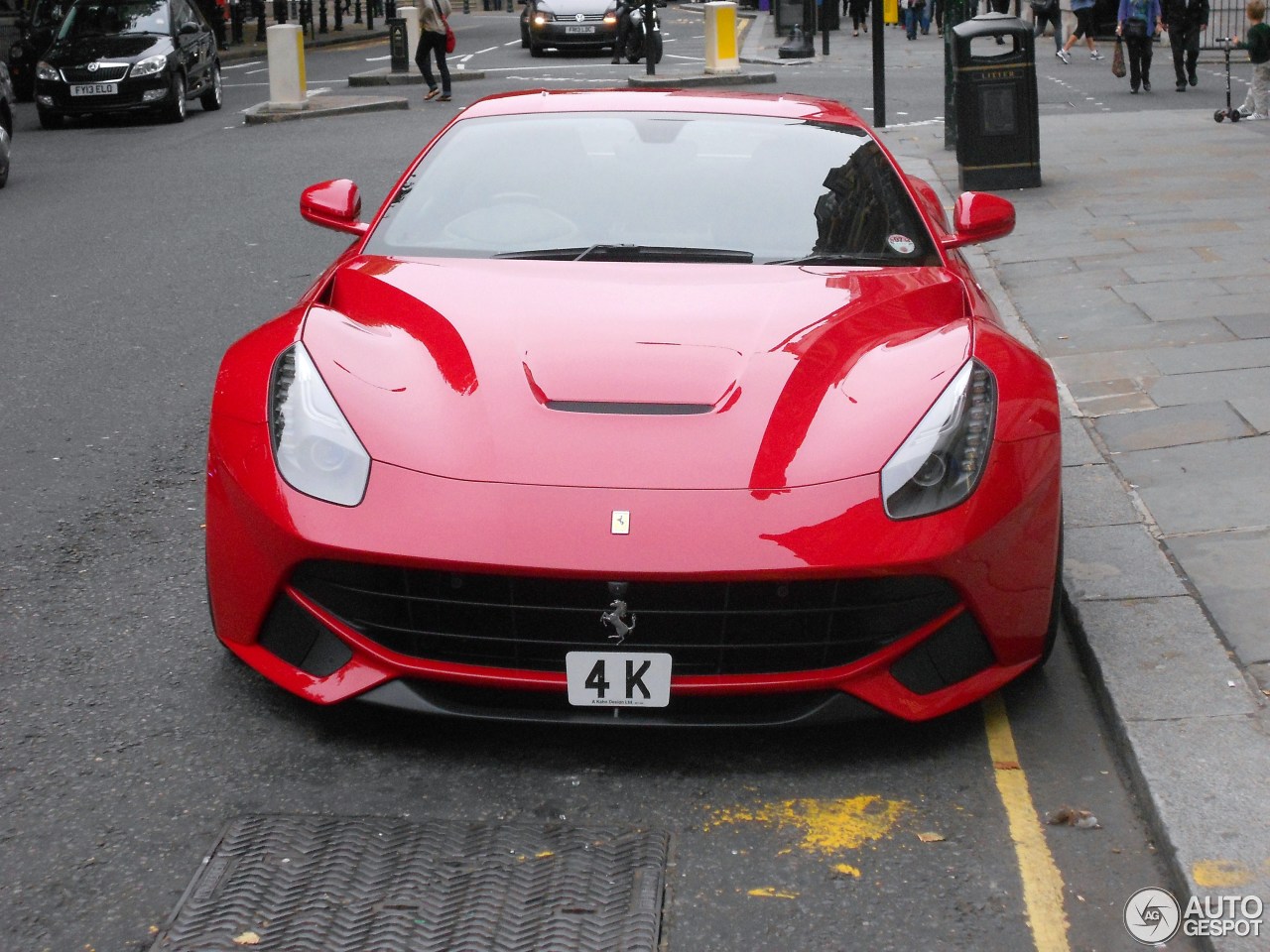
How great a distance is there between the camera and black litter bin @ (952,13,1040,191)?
12555mm

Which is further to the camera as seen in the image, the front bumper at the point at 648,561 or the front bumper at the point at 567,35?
the front bumper at the point at 567,35

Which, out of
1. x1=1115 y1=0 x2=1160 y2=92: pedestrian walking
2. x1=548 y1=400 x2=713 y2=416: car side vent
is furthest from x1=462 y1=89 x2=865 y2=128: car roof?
x1=1115 y1=0 x2=1160 y2=92: pedestrian walking

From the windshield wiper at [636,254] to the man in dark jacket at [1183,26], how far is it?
1871 cm

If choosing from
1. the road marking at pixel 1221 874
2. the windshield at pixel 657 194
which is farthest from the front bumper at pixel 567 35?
the road marking at pixel 1221 874

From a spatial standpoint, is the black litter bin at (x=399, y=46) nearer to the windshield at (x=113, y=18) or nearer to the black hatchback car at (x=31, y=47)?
the black hatchback car at (x=31, y=47)

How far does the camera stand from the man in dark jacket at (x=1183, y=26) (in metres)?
21.3

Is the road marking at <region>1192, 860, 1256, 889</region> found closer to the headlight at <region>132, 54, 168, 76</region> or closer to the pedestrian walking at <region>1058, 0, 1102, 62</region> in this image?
the headlight at <region>132, 54, 168, 76</region>

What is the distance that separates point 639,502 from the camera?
11.0ft

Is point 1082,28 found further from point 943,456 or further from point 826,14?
point 943,456

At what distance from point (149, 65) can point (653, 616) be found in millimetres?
19197

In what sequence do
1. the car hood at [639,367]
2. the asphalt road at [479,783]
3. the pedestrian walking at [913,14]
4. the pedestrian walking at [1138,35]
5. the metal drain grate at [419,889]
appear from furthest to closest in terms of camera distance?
the pedestrian walking at [913,14]
the pedestrian walking at [1138,35]
the car hood at [639,367]
the asphalt road at [479,783]
the metal drain grate at [419,889]

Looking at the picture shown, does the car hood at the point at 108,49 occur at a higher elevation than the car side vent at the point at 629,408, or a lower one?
higher

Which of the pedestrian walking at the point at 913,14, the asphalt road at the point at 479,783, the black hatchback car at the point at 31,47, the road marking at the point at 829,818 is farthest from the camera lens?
the pedestrian walking at the point at 913,14

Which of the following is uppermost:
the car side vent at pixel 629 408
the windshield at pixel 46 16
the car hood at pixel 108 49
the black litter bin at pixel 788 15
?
the black litter bin at pixel 788 15
